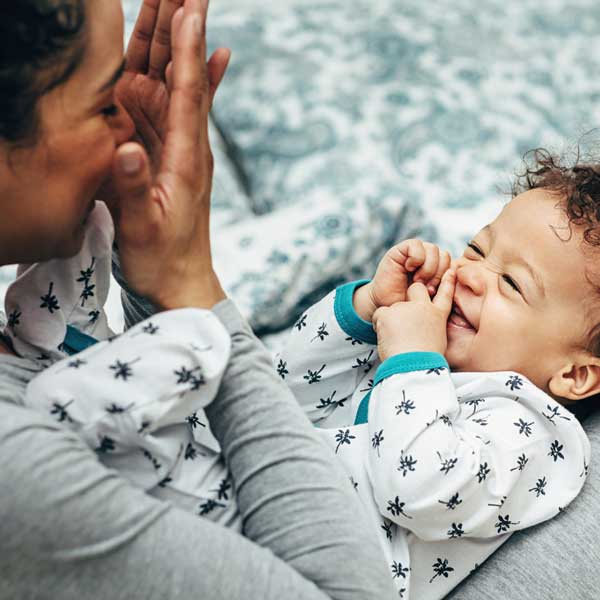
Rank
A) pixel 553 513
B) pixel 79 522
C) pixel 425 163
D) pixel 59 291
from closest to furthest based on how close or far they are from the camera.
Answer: pixel 79 522
pixel 59 291
pixel 553 513
pixel 425 163

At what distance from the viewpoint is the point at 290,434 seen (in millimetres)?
770

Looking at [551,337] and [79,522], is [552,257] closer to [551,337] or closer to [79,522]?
[551,337]

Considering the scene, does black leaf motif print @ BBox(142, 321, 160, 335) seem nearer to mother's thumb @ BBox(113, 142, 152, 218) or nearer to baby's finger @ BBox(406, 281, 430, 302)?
mother's thumb @ BBox(113, 142, 152, 218)

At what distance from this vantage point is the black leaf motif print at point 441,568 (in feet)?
3.32

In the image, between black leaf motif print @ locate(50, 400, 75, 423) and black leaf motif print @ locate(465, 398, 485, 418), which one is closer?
black leaf motif print @ locate(50, 400, 75, 423)

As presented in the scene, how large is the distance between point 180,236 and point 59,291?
20 cm

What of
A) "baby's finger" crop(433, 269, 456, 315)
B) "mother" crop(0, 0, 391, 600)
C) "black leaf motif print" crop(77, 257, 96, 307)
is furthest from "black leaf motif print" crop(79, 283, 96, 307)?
"baby's finger" crop(433, 269, 456, 315)

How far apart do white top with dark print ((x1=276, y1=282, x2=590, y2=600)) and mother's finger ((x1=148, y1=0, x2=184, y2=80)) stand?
457mm

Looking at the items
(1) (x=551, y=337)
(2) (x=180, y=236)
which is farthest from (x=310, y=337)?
(2) (x=180, y=236)

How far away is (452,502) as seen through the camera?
942mm

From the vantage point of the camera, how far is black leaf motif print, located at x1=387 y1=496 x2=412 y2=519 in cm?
94

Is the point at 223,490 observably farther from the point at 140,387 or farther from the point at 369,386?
the point at 369,386

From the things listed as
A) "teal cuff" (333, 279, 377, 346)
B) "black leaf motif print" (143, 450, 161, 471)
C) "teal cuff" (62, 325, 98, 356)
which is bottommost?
"teal cuff" (333, 279, 377, 346)

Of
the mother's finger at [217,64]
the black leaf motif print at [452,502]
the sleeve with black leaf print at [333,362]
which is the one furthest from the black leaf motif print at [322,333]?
the mother's finger at [217,64]
